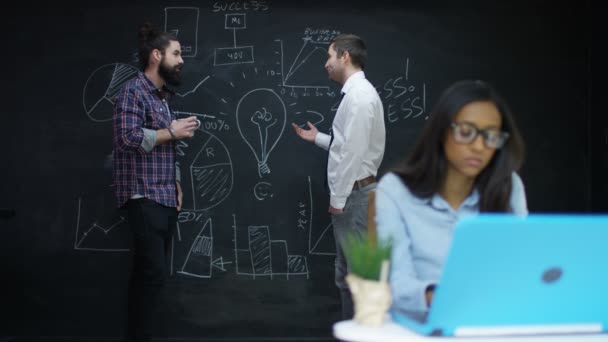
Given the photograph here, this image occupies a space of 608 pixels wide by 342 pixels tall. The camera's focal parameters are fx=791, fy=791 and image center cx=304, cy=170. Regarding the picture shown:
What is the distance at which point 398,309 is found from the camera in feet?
5.67

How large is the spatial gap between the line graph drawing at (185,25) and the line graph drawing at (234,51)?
144mm

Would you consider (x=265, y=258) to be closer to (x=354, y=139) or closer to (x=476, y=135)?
(x=354, y=139)

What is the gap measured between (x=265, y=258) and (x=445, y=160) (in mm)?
2823

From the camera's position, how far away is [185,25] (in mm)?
4566

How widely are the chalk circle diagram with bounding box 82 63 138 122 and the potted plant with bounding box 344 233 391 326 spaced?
3247mm

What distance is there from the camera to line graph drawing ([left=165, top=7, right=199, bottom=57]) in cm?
456

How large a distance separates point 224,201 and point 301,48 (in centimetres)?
100

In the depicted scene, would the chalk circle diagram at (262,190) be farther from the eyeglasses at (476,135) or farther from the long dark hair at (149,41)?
the eyeglasses at (476,135)

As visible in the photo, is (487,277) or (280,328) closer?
(487,277)

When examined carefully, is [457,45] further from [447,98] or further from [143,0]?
[447,98]

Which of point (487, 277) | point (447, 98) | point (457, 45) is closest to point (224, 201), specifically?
point (457, 45)

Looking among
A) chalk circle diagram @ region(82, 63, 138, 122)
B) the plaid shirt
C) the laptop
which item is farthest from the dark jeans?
the laptop

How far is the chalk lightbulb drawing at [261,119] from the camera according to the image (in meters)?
4.59

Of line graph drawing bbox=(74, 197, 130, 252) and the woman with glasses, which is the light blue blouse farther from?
line graph drawing bbox=(74, 197, 130, 252)
